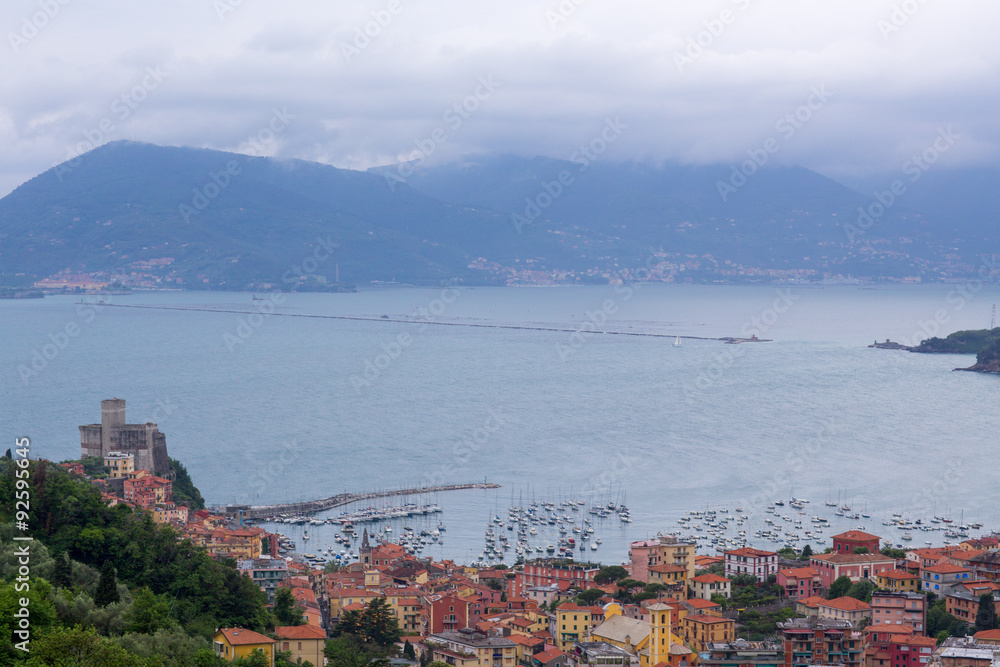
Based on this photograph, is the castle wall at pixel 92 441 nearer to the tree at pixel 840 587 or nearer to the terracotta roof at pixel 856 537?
the terracotta roof at pixel 856 537

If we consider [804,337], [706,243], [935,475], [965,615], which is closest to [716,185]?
[706,243]

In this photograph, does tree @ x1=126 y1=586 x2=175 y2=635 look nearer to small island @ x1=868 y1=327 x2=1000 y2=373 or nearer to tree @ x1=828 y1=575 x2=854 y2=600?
tree @ x1=828 y1=575 x2=854 y2=600

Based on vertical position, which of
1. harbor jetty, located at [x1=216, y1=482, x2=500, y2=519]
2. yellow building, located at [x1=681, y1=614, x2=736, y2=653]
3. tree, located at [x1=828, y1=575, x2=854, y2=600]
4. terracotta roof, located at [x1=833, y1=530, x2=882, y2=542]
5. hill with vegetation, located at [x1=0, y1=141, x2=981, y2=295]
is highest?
hill with vegetation, located at [x1=0, y1=141, x2=981, y2=295]

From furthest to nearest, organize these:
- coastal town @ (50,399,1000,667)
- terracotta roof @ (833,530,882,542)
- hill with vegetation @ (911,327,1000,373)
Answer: hill with vegetation @ (911,327,1000,373)
terracotta roof @ (833,530,882,542)
coastal town @ (50,399,1000,667)

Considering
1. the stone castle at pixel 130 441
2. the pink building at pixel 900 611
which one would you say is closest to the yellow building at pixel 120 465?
the stone castle at pixel 130 441

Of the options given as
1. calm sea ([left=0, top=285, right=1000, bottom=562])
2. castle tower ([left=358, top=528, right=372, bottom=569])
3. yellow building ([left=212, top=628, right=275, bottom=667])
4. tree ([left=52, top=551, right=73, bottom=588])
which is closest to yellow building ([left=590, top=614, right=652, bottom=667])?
yellow building ([left=212, top=628, right=275, bottom=667])
